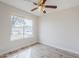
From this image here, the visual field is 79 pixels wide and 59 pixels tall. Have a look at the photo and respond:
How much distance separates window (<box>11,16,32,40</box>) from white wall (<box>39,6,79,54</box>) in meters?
1.09

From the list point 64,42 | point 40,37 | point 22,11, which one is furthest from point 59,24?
point 22,11

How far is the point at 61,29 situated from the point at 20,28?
269 cm

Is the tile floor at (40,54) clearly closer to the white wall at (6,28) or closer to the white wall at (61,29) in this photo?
the white wall at (6,28)

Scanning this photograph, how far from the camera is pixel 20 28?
14.6ft

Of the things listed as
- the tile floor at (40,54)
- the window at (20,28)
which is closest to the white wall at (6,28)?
the window at (20,28)

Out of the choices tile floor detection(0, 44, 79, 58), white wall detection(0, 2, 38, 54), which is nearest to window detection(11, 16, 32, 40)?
white wall detection(0, 2, 38, 54)

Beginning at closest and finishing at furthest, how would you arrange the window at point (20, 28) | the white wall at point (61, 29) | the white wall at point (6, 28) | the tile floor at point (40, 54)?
the tile floor at point (40, 54), the white wall at point (6, 28), the white wall at point (61, 29), the window at point (20, 28)

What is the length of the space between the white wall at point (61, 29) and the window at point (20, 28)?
1.09 m

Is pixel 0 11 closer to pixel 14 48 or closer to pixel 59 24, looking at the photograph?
pixel 14 48

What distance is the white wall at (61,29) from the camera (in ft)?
12.1

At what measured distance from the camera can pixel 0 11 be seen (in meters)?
3.21

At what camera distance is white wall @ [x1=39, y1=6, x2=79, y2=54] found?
369 centimetres

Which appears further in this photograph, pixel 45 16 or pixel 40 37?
pixel 40 37

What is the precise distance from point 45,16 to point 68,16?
1849 millimetres
